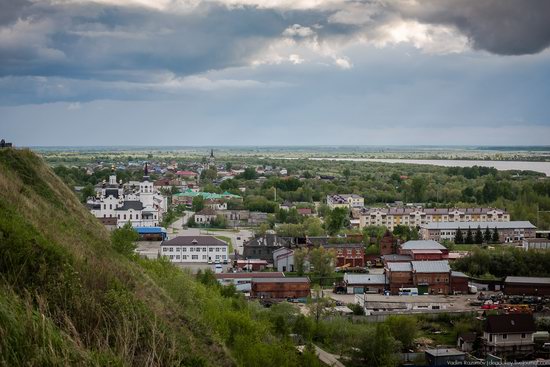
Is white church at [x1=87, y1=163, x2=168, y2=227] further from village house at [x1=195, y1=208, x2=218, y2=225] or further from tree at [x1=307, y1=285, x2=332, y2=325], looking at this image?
tree at [x1=307, y1=285, x2=332, y2=325]

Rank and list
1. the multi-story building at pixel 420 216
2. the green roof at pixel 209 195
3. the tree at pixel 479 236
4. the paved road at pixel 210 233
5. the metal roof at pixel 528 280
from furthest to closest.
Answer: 1. the green roof at pixel 209 195
2. the multi-story building at pixel 420 216
3. the paved road at pixel 210 233
4. the tree at pixel 479 236
5. the metal roof at pixel 528 280

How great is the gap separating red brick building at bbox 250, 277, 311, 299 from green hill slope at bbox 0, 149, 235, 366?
1896 cm

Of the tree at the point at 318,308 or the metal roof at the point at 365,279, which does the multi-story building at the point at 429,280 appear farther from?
the tree at the point at 318,308

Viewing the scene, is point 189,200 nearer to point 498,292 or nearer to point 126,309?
point 498,292

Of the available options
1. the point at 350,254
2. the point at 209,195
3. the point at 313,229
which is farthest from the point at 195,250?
the point at 209,195

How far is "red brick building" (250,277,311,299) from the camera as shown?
31.7 metres

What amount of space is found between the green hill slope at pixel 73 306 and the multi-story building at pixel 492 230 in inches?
1558

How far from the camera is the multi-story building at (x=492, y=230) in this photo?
49562mm

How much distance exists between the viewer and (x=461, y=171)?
107375 millimetres

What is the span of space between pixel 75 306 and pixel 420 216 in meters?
50.2

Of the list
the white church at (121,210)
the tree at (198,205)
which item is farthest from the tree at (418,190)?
the white church at (121,210)

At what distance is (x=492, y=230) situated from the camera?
1948 inches

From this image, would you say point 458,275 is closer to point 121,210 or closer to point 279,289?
point 279,289

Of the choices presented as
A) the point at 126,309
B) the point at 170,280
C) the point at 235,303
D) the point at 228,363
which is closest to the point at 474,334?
the point at 235,303
